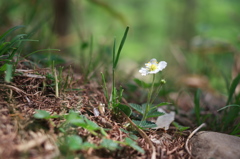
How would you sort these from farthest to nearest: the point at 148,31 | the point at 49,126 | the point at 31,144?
the point at 148,31 < the point at 49,126 < the point at 31,144

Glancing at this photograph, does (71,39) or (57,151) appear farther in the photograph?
(71,39)

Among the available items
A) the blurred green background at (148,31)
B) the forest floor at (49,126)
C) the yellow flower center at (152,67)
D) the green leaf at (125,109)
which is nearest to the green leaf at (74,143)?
the forest floor at (49,126)

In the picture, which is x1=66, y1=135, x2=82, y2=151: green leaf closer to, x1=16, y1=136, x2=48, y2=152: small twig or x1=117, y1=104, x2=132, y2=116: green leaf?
x1=16, y1=136, x2=48, y2=152: small twig

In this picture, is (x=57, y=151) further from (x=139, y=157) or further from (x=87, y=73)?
(x=87, y=73)

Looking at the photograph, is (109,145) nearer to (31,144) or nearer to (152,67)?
(31,144)

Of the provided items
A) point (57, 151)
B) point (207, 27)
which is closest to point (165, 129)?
point (57, 151)

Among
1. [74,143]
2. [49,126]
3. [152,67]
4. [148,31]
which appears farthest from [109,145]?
[148,31]

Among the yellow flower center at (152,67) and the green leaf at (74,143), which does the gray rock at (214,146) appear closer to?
the yellow flower center at (152,67)
